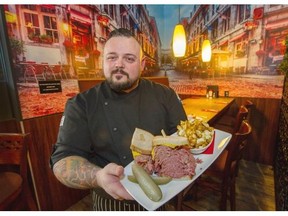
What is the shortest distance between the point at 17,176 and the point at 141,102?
160cm

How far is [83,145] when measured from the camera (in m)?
1.20

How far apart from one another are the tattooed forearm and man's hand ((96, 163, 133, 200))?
0.38 ft

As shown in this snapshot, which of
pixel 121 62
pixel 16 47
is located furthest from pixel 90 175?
pixel 16 47

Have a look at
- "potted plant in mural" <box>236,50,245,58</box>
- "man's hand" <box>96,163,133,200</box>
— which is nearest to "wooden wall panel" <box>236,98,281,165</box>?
"potted plant in mural" <box>236,50,245,58</box>

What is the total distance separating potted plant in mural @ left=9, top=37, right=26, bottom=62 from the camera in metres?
2.10

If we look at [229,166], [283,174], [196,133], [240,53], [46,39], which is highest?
[46,39]

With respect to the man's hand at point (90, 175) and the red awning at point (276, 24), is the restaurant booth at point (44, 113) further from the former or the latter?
the red awning at point (276, 24)

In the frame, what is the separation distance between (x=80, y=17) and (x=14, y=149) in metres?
2.16

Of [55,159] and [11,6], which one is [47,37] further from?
[55,159]

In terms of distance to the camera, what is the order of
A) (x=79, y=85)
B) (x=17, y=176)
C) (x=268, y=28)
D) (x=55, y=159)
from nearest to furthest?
(x=55, y=159)
(x=17, y=176)
(x=79, y=85)
(x=268, y=28)

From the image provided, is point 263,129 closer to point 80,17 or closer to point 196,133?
point 196,133

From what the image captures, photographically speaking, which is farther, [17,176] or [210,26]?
[210,26]

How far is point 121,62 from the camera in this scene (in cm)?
127
